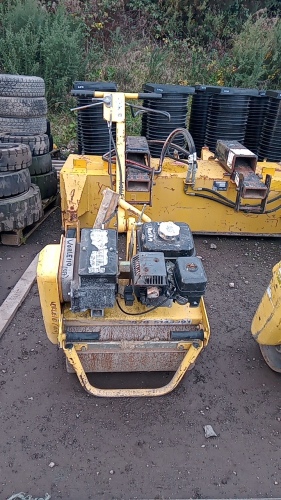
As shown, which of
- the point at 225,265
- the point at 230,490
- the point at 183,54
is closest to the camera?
the point at 230,490

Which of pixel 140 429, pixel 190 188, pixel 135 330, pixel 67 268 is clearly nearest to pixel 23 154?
pixel 190 188

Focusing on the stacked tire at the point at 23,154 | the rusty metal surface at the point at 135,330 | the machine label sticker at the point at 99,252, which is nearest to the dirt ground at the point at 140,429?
the rusty metal surface at the point at 135,330

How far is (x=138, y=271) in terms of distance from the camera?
6.50ft

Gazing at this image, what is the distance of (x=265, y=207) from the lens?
3.96 m

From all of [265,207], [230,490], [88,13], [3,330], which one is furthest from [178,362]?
[88,13]

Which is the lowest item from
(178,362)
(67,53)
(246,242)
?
(246,242)

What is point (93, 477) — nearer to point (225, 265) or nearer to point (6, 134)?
point (225, 265)

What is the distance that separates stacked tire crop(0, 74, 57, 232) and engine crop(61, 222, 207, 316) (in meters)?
1.79

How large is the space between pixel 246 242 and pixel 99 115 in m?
2.16

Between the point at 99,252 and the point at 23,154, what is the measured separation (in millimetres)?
2169

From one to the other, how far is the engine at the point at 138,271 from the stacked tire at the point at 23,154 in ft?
5.86

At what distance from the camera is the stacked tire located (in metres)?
3.71

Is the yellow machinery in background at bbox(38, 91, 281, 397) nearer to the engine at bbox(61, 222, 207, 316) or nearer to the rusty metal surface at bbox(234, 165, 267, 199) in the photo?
the engine at bbox(61, 222, 207, 316)

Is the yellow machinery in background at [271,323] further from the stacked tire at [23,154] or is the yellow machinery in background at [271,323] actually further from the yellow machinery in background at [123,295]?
the stacked tire at [23,154]
